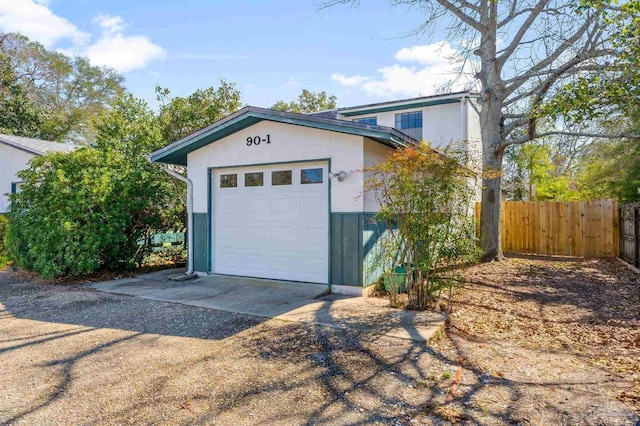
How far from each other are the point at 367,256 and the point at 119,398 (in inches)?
175

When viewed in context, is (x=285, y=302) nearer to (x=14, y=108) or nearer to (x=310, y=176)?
(x=310, y=176)

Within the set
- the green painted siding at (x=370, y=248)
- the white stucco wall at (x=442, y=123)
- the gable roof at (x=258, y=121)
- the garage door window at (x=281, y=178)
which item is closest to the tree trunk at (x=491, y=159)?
the white stucco wall at (x=442, y=123)

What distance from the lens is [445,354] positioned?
4.13m

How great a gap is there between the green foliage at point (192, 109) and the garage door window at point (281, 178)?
4.55 meters

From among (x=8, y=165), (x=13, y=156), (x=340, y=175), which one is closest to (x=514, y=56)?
(x=340, y=175)

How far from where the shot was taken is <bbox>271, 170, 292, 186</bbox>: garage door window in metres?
7.64

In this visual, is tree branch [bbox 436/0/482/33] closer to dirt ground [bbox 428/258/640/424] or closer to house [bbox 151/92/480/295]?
house [bbox 151/92/480/295]

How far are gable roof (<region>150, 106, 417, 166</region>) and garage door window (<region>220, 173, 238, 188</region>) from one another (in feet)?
2.70

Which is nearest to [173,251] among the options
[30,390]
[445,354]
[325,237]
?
[325,237]

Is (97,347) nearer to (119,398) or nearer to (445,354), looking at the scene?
(119,398)

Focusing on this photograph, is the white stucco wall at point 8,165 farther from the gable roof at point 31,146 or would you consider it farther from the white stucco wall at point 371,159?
the white stucco wall at point 371,159

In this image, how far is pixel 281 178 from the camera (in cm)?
772

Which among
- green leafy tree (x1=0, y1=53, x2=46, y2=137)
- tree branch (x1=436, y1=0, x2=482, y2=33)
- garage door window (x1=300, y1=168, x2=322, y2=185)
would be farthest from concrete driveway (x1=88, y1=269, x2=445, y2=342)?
green leafy tree (x1=0, y1=53, x2=46, y2=137)

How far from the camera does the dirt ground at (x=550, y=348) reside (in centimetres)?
301
